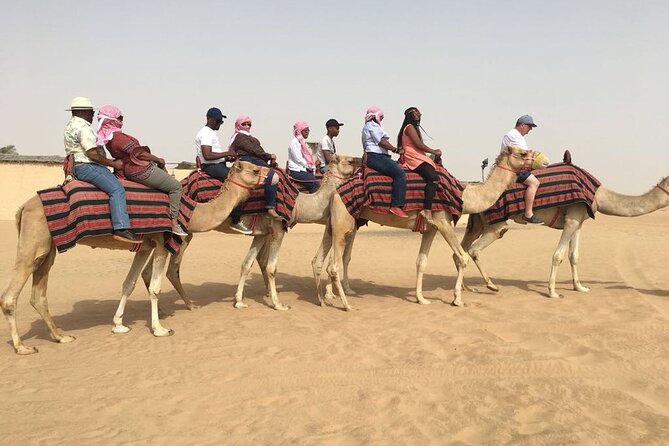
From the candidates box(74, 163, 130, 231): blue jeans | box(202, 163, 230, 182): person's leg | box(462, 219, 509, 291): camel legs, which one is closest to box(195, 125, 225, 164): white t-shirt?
box(202, 163, 230, 182): person's leg

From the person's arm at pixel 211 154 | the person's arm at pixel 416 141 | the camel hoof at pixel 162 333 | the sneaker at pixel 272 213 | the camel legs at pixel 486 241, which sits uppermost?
the person's arm at pixel 416 141

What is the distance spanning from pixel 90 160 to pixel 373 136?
4489 millimetres

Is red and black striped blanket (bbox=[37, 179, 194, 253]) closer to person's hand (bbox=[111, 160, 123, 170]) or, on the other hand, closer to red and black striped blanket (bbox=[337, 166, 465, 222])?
person's hand (bbox=[111, 160, 123, 170])

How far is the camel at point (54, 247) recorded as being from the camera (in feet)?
21.6

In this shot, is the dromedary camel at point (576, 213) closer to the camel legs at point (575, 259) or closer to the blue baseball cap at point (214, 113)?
the camel legs at point (575, 259)

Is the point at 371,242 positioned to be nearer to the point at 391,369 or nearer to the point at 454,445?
the point at 391,369

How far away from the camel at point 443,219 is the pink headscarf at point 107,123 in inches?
144

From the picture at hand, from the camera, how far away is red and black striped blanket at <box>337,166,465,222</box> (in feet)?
29.2

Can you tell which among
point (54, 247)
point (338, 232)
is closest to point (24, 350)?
point (54, 247)

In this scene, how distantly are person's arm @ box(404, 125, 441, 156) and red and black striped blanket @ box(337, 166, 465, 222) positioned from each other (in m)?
0.39

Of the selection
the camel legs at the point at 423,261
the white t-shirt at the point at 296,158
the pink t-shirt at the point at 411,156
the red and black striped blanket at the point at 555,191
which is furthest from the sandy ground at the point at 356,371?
the white t-shirt at the point at 296,158

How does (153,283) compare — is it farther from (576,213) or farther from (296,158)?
(576,213)

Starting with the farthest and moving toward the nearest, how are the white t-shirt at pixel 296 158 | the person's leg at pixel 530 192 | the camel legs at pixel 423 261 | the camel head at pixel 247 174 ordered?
the white t-shirt at pixel 296 158, the person's leg at pixel 530 192, the camel legs at pixel 423 261, the camel head at pixel 247 174

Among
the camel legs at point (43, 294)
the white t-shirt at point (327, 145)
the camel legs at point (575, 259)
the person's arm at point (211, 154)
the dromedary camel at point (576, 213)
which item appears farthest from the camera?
the white t-shirt at point (327, 145)
